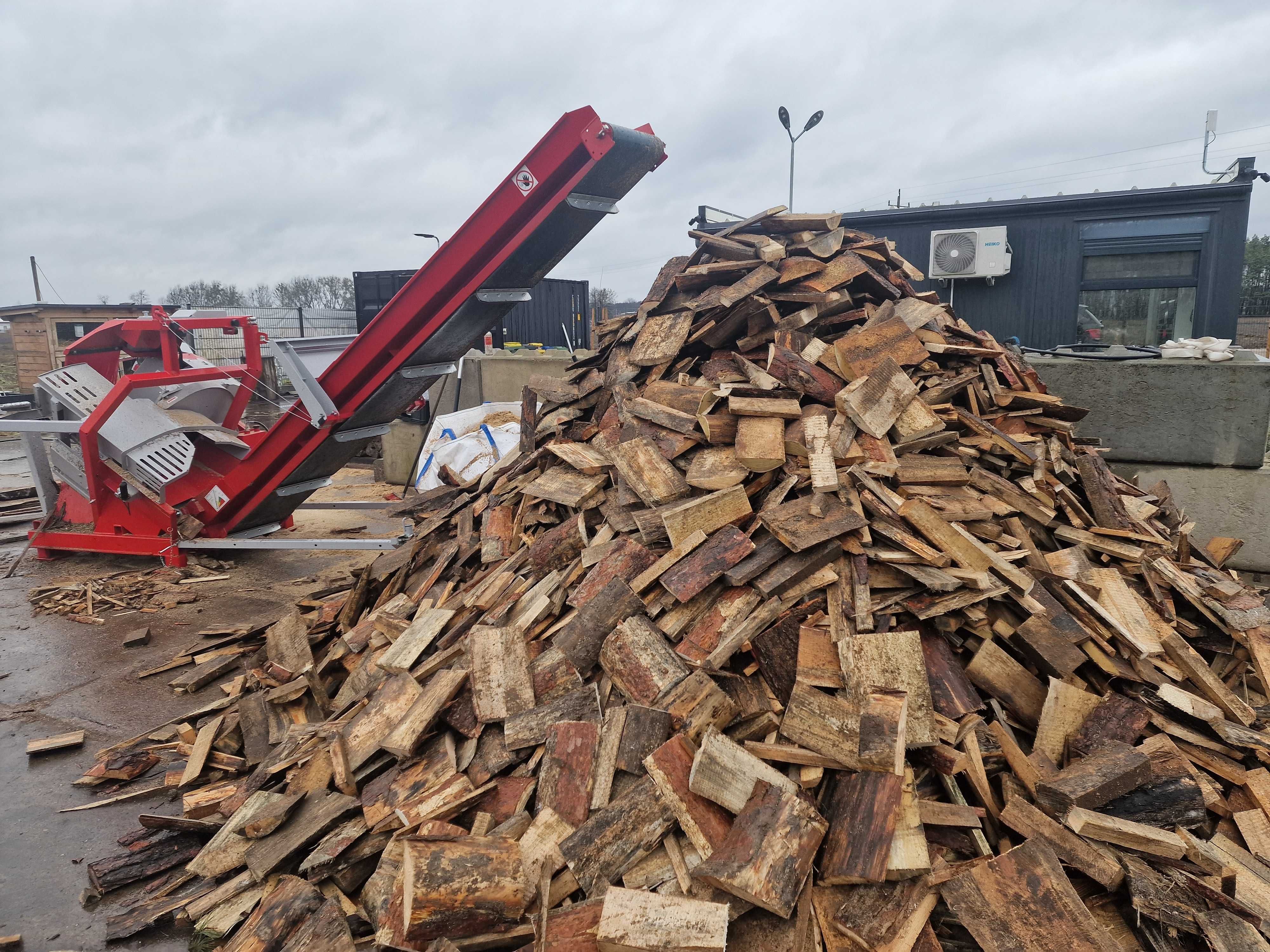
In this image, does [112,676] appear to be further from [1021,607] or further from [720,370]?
[1021,607]

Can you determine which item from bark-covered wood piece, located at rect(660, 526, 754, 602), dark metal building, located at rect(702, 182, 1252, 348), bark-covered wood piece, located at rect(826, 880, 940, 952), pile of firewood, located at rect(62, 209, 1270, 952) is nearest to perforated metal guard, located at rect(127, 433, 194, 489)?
pile of firewood, located at rect(62, 209, 1270, 952)

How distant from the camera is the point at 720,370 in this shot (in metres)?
4.50

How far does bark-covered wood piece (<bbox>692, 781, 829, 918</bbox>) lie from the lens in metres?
2.24

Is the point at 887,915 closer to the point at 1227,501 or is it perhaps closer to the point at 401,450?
the point at 1227,501

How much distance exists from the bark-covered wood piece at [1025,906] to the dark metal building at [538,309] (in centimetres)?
1574

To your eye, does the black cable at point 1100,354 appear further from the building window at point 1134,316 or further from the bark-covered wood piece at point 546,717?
the bark-covered wood piece at point 546,717

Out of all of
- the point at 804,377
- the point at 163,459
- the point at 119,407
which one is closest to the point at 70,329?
the point at 119,407

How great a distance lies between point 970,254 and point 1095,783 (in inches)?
343

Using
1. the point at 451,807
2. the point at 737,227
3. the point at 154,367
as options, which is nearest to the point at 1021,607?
the point at 451,807

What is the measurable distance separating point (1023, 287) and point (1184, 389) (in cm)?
460

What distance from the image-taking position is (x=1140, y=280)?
31.0ft

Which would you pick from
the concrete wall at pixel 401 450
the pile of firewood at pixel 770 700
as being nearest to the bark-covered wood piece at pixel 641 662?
the pile of firewood at pixel 770 700

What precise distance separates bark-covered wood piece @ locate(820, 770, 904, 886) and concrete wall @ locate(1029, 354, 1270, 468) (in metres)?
4.75

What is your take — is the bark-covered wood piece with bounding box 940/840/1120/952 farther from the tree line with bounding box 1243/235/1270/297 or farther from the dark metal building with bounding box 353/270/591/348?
the tree line with bounding box 1243/235/1270/297
